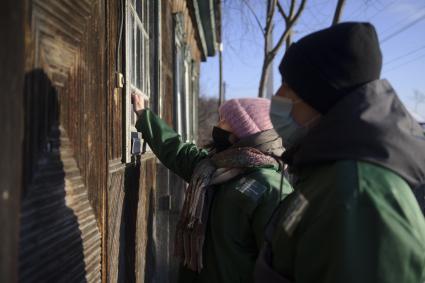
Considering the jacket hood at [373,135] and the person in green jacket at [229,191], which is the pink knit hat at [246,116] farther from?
the jacket hood at [373,135]

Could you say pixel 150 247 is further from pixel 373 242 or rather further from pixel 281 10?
pixel 281 10

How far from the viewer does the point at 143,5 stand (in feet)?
11.0

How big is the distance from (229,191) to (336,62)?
3.83ft

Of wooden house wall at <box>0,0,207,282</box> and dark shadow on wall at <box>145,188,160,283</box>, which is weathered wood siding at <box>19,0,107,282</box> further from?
dark shadow on wall at <box>145,188,160,283</box>

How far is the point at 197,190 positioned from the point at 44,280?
1.31 m

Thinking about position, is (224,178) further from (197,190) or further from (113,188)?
(113,188)

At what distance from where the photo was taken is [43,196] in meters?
1.22

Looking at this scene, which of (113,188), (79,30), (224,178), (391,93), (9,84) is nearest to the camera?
(9,84)

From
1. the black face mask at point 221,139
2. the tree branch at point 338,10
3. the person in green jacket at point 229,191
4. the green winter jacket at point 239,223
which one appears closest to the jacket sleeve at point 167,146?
the person in green jacket at point 229,191

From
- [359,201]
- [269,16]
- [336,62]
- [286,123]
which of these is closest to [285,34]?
[269,16]

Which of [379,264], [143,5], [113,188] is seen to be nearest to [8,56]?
[379,264]

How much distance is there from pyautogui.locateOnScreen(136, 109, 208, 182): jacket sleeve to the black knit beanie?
1478mm

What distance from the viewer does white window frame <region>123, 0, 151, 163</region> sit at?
2.40 meters

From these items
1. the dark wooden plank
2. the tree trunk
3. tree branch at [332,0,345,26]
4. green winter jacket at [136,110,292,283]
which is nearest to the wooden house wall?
the dark wooden plank
